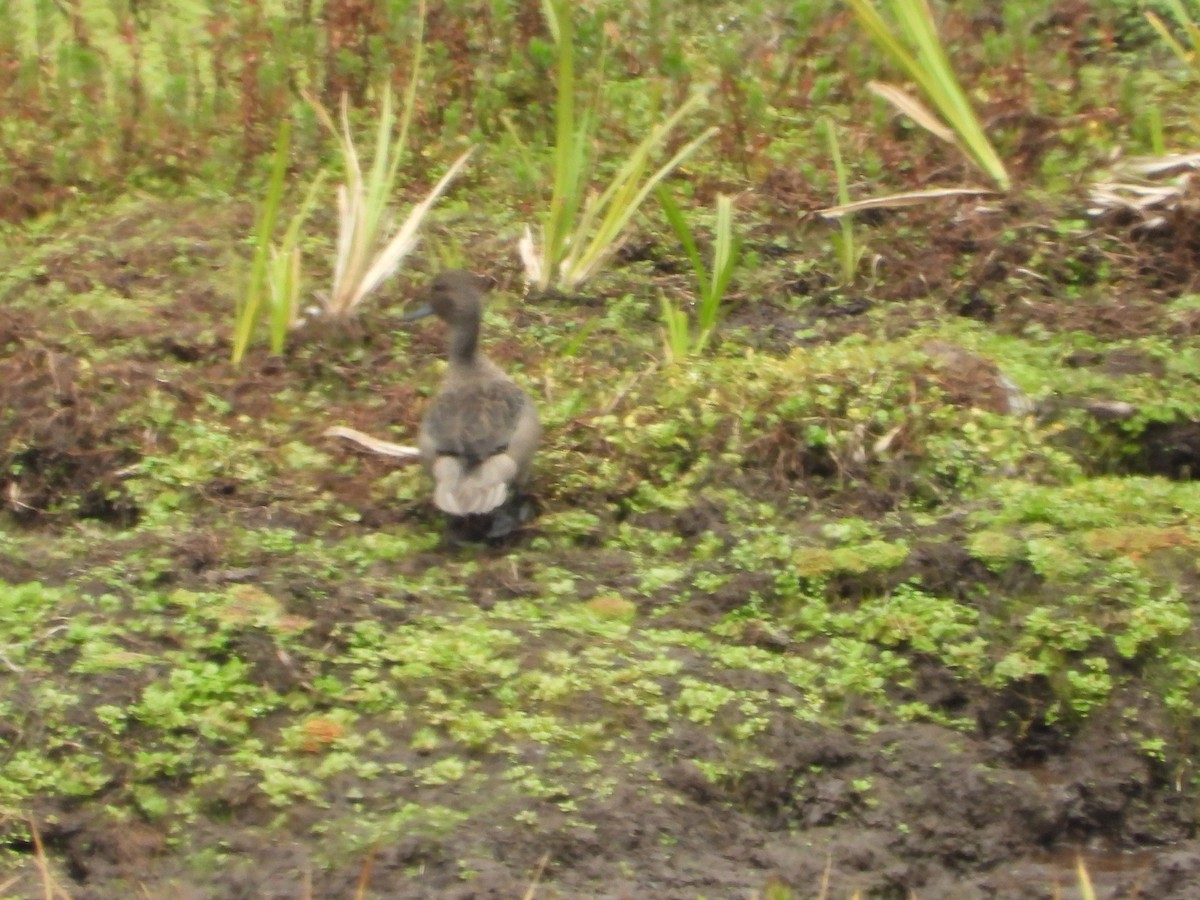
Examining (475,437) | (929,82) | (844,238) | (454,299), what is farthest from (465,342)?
(929,82)

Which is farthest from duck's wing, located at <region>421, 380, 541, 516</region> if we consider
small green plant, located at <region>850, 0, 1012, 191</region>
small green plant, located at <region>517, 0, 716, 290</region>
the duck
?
small green plant, located at <region>850, 0, 1012, 191</region>

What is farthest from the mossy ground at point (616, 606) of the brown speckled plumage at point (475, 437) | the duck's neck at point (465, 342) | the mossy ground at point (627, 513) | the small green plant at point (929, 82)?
the small green plant at point (929, 82)

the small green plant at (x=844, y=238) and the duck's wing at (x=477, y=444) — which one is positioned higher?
the small green plant at (x=844, y=238)

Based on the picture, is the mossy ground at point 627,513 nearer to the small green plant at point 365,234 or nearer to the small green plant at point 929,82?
the small green plant at point 365,234

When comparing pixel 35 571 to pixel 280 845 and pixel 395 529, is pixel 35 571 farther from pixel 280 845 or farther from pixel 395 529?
pixel 280 845

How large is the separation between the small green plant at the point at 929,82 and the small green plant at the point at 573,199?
860 millimetres

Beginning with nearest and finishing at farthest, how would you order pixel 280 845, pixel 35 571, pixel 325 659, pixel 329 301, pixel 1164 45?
pixel 280 845, pixel 325 659, pixel 35 571, pixel 329 301, pixel 1164 45

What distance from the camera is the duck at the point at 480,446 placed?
20.9 ft

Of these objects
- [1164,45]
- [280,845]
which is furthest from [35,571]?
[1164,45]

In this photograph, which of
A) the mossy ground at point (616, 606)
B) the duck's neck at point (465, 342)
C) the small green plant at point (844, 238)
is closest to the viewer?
the mossy ground at point (616, 606)

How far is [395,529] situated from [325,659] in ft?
3.94

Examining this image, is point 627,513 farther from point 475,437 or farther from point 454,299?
point 454,299

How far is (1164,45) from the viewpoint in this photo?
10.0m

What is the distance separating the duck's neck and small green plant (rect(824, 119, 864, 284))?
2019 mm
